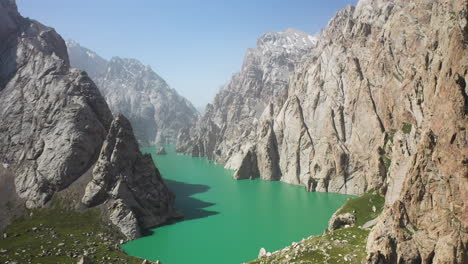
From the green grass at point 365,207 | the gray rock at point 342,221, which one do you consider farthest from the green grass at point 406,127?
the gray rock at point 342,221

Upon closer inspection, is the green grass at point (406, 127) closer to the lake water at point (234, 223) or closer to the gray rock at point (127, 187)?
the lake water at point (234, 223)

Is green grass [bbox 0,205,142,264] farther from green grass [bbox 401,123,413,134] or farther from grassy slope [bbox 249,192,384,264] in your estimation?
green grass [bbox 401,123,413,134]

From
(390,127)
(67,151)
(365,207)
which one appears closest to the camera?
(365,207)

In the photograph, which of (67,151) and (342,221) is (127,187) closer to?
(67,151)

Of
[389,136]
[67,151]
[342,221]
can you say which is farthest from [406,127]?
[67,151]

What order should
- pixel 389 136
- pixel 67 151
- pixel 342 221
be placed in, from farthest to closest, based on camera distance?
pixel 389 136, pixel 67 151, pixel 342 221

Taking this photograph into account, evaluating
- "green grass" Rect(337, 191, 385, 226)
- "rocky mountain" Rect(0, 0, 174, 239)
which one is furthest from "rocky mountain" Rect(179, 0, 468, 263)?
"rocky mountain" Rect(0, 0, 174, 239)

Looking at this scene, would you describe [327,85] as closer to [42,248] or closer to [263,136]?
[263,136]
